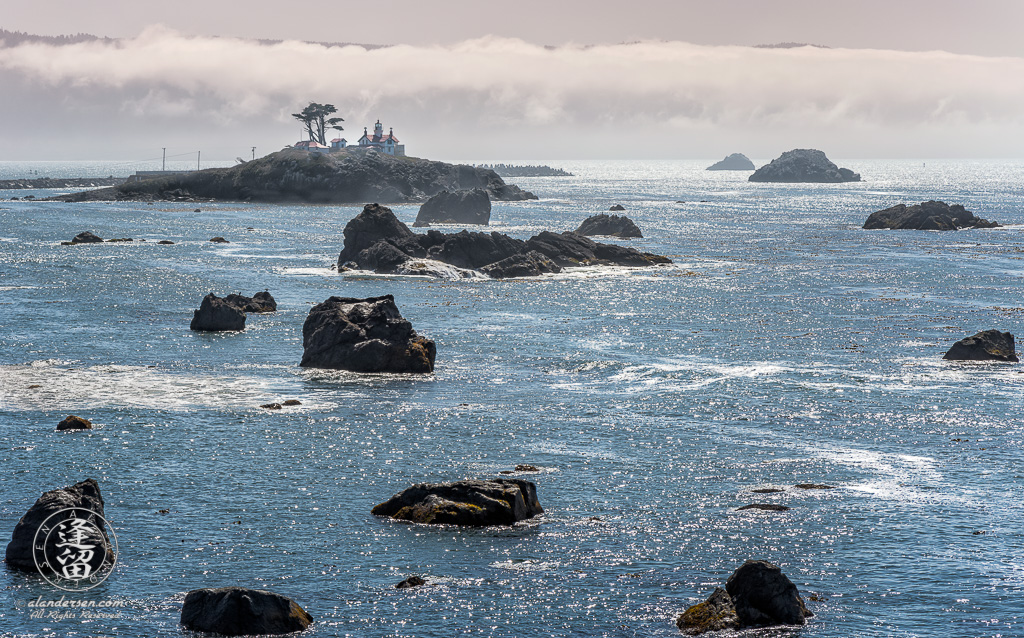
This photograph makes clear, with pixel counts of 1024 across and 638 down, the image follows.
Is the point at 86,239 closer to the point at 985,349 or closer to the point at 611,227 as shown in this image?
the point at 611,227

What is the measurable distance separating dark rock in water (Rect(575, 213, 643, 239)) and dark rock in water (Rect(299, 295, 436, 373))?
113 metres

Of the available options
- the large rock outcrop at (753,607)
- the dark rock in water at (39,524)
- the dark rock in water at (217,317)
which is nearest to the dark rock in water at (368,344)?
the dark rock in water at (217,317)

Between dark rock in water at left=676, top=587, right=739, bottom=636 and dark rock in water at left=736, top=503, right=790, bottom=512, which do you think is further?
dark rock in water at left=736, top=503, right=790, bottom=512

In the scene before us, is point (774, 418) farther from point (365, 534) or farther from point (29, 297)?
point (29, 297)

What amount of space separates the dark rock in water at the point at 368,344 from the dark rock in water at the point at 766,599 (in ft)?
142

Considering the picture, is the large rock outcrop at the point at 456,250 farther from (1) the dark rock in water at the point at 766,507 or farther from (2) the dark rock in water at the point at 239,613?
(2) the dark rock in water at the point at 239,613

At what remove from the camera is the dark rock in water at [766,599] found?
34.9m

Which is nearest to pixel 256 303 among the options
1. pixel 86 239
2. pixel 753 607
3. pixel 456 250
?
pixel 456 250

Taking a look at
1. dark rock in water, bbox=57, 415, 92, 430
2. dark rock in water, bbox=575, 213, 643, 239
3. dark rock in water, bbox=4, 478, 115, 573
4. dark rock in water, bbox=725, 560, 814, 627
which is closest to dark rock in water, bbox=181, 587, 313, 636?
dark rock in water, bbox=4, 478, 115, 573

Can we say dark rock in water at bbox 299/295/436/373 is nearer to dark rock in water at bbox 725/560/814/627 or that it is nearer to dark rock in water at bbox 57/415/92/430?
dark rock in water at bbox 57/415/92/430

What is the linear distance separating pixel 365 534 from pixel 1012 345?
5792cm

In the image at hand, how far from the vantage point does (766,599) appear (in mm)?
35156

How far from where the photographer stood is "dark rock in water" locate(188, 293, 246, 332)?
90812mm

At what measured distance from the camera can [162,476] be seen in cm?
5059
